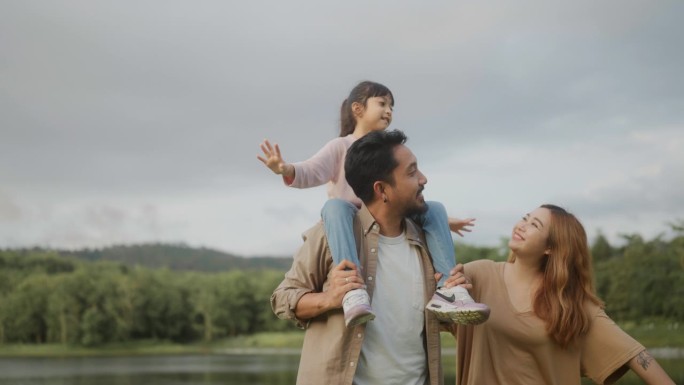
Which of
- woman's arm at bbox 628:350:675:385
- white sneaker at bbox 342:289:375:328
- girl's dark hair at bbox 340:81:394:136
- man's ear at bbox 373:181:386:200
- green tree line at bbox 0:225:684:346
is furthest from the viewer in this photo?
green tree line at bbox 0:225:684:346

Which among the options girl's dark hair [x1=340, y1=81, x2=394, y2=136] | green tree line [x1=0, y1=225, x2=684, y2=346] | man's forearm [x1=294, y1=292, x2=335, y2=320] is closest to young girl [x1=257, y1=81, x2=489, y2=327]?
girl's dark hair [x1=340, y1=81, x2=394, y2=136]

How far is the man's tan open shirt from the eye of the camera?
3.42m

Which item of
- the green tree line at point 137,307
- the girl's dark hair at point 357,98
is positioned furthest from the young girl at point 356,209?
the green tree line at point 137,307

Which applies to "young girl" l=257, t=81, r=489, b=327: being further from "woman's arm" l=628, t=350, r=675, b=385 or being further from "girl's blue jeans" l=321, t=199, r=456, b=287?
"woman's arm" l=628, t=350, r=675, b=385

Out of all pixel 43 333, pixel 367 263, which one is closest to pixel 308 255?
pixel 367 263

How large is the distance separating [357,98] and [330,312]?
1721 mm

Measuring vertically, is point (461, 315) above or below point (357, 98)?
below

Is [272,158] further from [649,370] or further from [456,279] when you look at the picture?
[649,370]

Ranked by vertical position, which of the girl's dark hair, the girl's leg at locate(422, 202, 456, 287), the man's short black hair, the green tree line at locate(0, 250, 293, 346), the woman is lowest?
Result: the green tree line at locate(0, 250, 293, 346)

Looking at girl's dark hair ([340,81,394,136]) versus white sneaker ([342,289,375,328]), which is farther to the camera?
girl's dark hair ([340,81,394,136])

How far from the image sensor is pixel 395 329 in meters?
3.50

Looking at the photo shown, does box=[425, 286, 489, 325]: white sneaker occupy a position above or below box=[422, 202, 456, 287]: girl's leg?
below

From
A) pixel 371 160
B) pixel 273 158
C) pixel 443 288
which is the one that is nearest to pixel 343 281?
pixel 443 288

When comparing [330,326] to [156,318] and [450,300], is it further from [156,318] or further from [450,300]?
[156,318]
